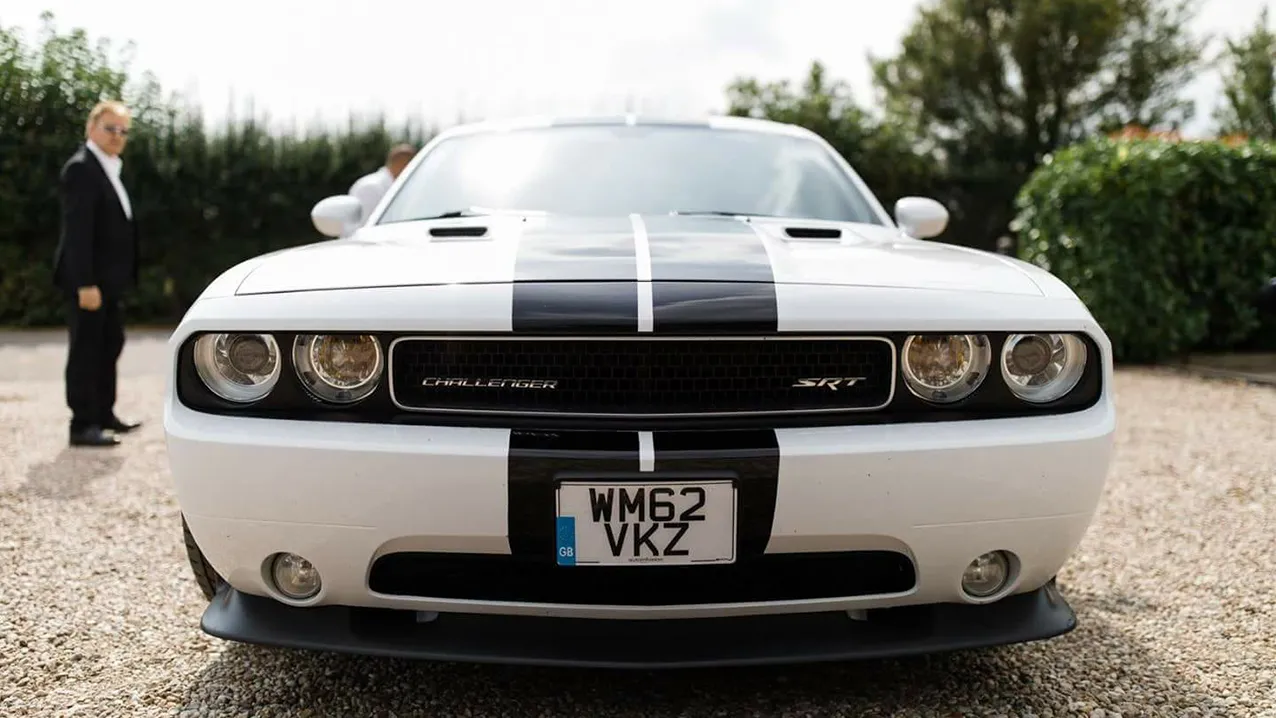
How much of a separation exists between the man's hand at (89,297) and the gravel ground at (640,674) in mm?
1135

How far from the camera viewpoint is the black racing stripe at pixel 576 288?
1.77 metres

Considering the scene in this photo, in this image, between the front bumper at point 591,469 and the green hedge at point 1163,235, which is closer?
the front bumper at point 591,469

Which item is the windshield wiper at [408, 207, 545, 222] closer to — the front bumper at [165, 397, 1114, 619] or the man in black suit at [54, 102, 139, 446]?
the front bumper at [165, 397, 1114, 619]

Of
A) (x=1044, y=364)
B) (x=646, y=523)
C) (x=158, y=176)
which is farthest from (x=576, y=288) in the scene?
(x=158, y=176)

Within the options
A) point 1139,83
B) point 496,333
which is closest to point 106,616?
point 496,333

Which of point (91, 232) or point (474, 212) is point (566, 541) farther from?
point (91, 232)

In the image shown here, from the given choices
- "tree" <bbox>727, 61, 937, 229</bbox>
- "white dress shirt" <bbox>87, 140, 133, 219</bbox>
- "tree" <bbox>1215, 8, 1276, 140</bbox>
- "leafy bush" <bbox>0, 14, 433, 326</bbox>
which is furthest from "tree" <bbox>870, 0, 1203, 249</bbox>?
"white dress shirt" <bbox>87, 140, 133, 219</bbox>

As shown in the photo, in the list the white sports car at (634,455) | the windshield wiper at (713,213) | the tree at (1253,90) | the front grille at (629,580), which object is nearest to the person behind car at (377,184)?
the windshield wiper at (713,213)

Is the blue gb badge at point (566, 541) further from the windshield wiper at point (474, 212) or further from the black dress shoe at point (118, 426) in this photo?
the black dress shoe at point (118, 426)

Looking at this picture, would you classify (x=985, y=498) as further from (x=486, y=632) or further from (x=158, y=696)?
(x=158, y=696)

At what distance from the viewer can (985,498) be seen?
1.81m

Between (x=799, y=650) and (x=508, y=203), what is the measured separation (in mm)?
1588

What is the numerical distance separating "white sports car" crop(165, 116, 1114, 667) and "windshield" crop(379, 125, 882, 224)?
92 cm

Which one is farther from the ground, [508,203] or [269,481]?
[508,203]
